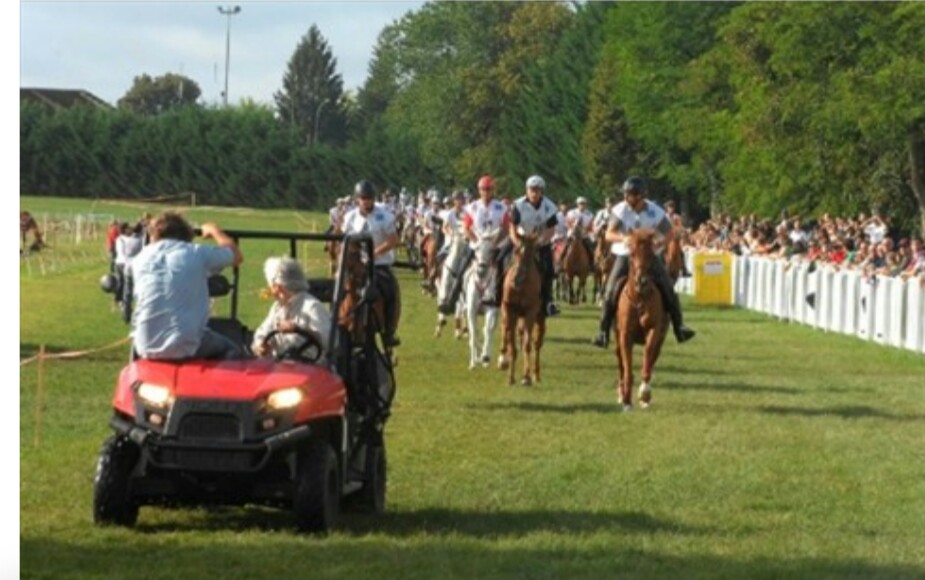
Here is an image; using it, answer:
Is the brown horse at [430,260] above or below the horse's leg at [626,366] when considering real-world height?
above

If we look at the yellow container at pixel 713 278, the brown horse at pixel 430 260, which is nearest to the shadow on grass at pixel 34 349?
the brown horse at pixel 430 260

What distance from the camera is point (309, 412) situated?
44.7 ft

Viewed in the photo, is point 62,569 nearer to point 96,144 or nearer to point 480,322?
point 480,322

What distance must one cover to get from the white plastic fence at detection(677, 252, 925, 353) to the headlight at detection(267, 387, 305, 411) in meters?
22.2

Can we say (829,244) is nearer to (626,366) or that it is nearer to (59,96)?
(626,366)

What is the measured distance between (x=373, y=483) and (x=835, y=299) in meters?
27.5

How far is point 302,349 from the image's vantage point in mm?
14539

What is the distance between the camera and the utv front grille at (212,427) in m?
13.4

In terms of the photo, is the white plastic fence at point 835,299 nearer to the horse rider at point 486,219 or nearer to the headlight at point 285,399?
the horse rider at point 486,219

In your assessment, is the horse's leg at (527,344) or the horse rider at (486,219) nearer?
the horse's leg at (527,344)

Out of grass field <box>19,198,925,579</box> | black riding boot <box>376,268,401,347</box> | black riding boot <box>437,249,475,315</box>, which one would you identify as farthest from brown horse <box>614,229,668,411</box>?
black riding boot <box>437,249,475,315</box>

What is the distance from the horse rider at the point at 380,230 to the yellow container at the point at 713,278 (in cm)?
2969

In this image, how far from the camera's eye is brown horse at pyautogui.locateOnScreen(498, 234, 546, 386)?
88.0ft

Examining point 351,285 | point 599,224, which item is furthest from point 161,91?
point 351,285
